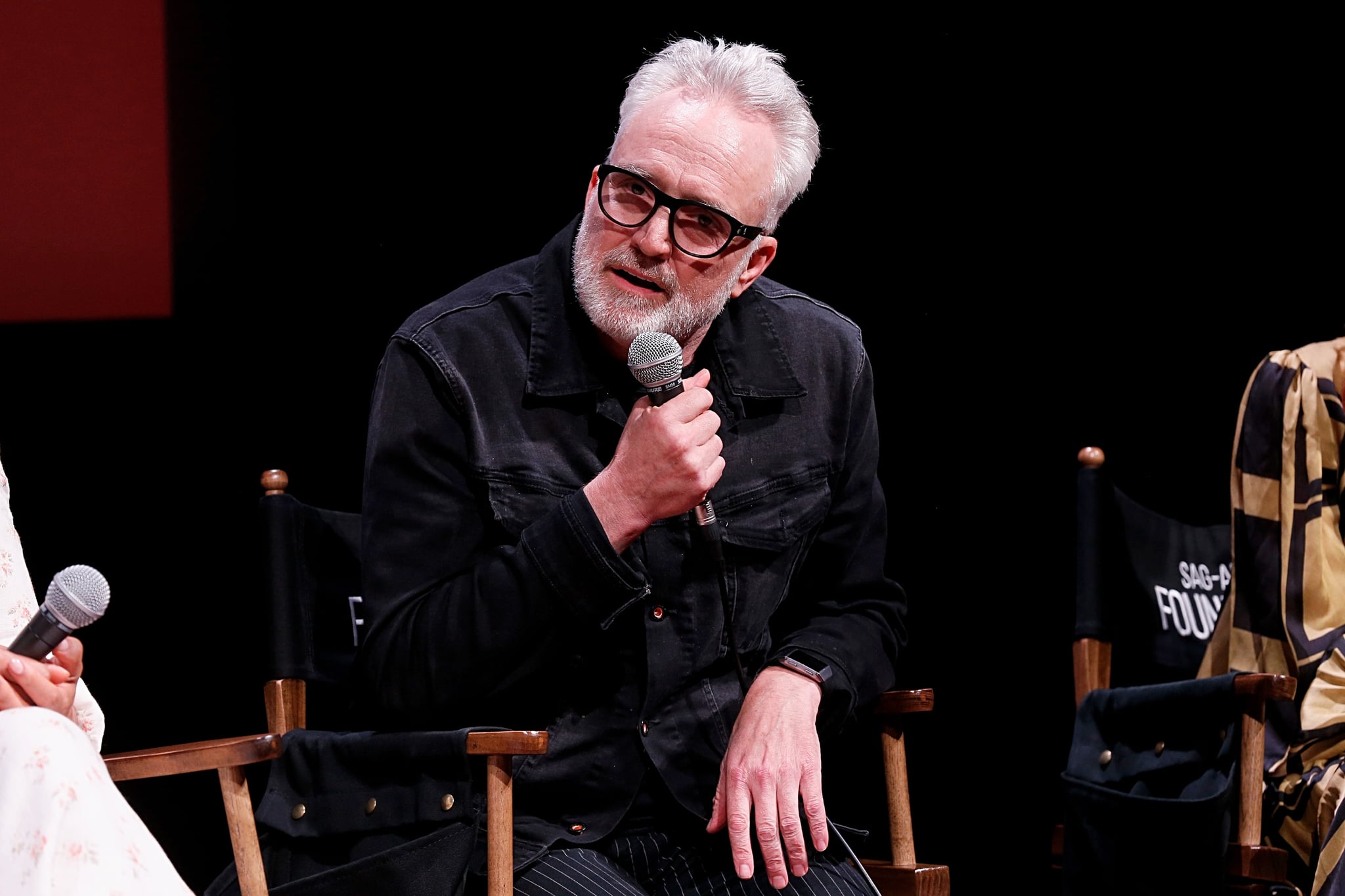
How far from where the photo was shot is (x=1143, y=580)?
2500 mm

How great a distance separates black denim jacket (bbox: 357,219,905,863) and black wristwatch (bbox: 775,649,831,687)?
0.01 meters

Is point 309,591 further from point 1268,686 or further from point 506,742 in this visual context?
point 1268,686

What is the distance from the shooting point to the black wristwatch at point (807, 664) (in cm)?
172

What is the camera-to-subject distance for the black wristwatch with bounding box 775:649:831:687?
1.72 m

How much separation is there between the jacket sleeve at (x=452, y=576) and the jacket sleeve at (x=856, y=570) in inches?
15.1

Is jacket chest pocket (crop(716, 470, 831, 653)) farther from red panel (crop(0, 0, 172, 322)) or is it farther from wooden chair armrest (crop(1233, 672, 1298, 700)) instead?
red panel (crop(0, 0, 172, 322))

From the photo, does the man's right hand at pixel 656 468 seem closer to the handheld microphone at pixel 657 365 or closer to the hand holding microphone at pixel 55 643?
the handheld microphone at pixel 657 365

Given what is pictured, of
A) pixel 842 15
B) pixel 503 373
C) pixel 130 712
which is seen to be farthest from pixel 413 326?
pixel 842 15

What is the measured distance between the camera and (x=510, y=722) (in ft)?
5.54

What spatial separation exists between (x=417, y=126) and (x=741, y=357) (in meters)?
0.97

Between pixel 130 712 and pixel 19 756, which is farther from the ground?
pixel 19 756

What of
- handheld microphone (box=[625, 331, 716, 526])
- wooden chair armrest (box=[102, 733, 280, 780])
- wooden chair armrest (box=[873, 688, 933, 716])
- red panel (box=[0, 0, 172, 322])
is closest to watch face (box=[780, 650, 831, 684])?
wooden chair armrest (box=[873, 688, 933, 716])

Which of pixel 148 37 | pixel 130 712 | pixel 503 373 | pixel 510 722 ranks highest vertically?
pixel 148 37

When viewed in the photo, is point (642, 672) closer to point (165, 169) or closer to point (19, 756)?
point (19, 756)
